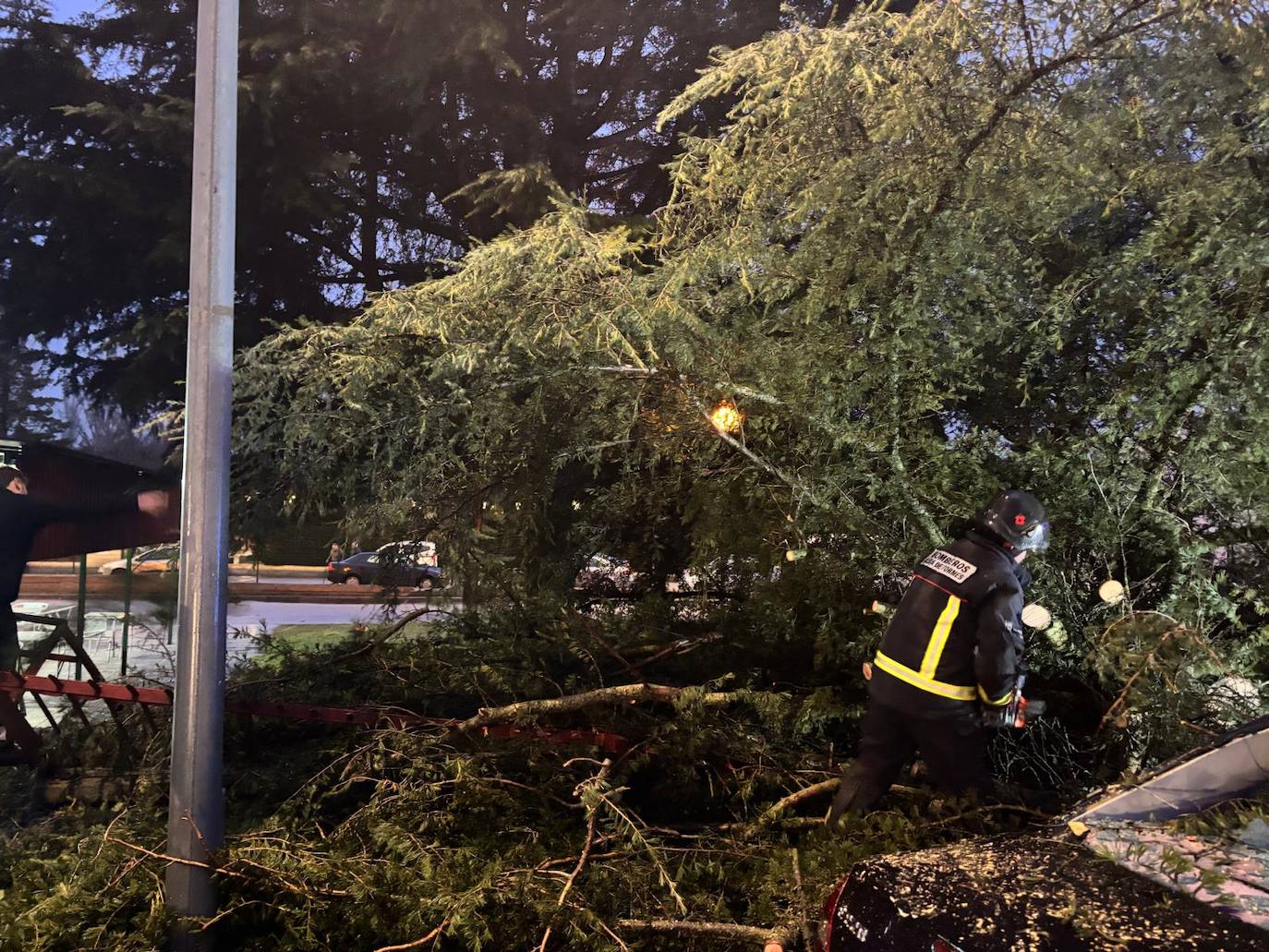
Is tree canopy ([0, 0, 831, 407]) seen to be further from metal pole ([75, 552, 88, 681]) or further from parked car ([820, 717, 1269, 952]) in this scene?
parked car ([820, 717, 1269, 952])

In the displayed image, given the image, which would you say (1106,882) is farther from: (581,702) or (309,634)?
(309,634)

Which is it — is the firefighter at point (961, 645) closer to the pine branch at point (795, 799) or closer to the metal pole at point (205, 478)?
the pine branch at point (795, 799)

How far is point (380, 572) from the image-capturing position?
249 inches

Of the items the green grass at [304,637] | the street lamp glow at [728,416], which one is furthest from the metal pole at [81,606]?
the street lamp glow at [728,416]

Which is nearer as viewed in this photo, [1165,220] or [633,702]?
[1165,220]

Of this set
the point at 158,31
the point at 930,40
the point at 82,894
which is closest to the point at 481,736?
the point at 82,894

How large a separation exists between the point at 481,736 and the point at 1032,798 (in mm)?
2878

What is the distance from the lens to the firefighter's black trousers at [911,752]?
11.1 ft

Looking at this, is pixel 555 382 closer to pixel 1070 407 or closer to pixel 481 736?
pixel 481 736

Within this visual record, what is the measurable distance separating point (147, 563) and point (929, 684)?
202 inches

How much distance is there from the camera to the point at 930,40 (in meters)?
3.93

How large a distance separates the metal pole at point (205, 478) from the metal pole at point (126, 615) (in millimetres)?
2879

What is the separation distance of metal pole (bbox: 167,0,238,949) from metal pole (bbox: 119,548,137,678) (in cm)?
288

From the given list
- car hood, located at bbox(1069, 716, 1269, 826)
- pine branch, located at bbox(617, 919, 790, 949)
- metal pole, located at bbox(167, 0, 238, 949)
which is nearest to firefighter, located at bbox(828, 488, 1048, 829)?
pine branch, located at bbox(617, 919, 790, 949)
